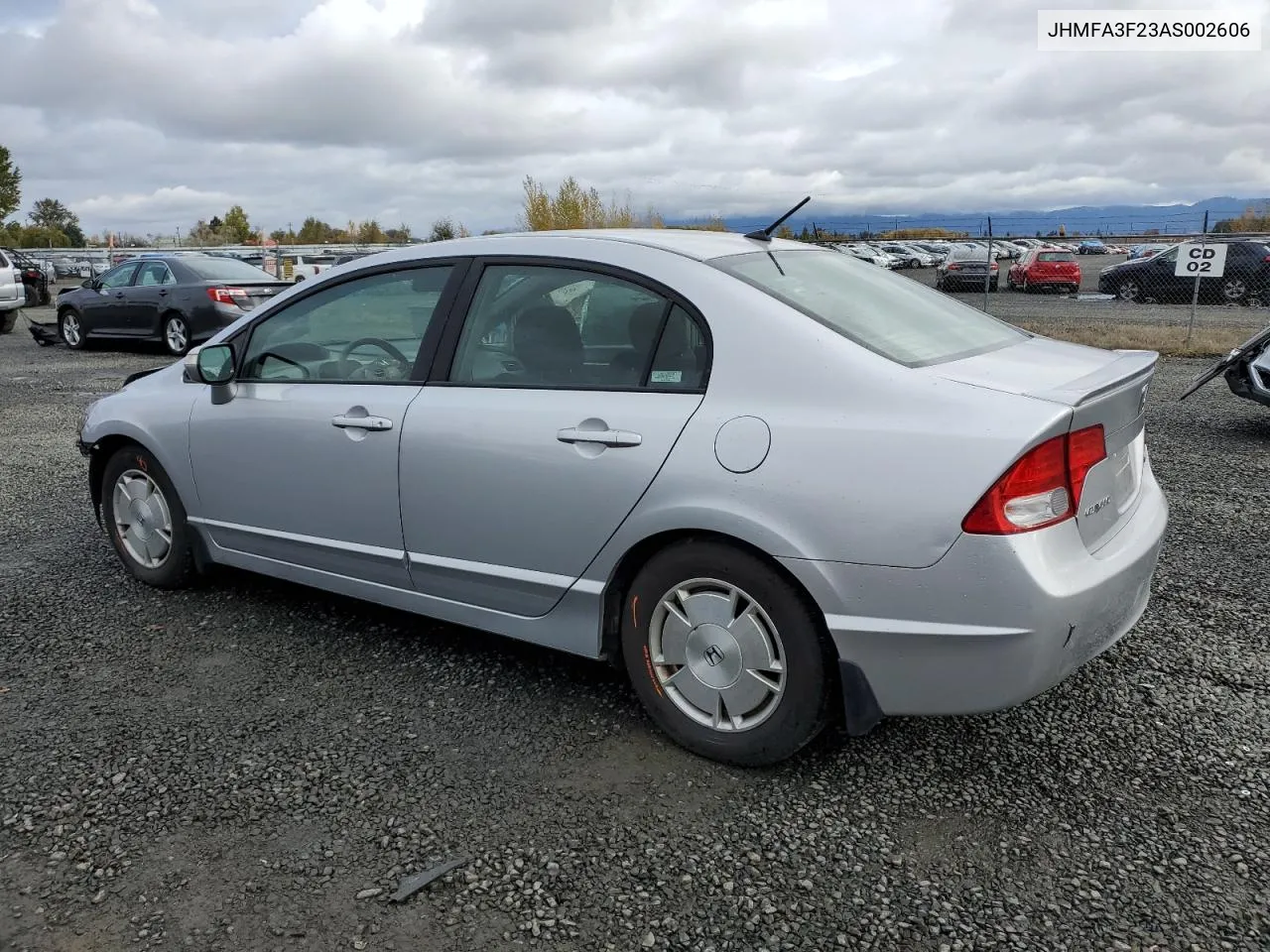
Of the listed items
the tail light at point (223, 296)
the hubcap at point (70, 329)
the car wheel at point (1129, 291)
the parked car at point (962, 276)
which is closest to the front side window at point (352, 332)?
the tail light at point (223, 296)

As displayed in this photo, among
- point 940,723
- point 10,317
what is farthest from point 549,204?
point 940,723

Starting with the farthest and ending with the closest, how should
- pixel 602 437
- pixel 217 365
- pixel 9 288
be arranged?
pixel 9 288 → pixel 217 365 → pixel 602 437

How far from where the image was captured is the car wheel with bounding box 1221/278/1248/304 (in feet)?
72.0

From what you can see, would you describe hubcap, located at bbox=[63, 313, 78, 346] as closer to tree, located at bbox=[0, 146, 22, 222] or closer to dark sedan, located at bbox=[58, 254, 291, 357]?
dark sedan, located at bbox=[58, 254, 291, 357]

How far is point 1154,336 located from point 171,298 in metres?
14.0

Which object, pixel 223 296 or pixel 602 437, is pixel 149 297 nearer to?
pixel 223 296

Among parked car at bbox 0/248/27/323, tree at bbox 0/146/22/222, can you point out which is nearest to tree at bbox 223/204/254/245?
tree at bbox 0/146/22/222

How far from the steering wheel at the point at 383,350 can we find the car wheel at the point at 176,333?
11470 mm

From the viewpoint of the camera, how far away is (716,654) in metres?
2.86

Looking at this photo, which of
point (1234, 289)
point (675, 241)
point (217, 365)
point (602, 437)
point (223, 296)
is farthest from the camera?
point (1234, 289)

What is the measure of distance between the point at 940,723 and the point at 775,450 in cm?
117

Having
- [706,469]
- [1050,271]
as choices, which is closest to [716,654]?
[706,469]

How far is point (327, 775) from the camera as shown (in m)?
2.94

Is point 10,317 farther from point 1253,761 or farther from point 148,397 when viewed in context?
point 1253,761
